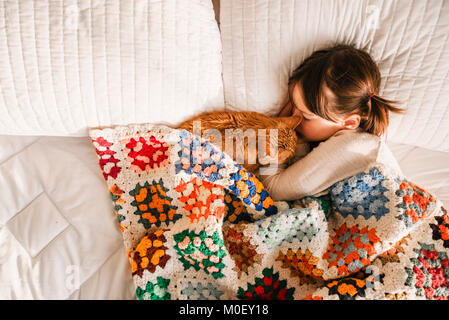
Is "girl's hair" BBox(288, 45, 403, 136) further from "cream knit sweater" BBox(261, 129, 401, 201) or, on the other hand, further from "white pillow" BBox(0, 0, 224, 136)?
"white pillow" BBox(0, 0, 224, 136)

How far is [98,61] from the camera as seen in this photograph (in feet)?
2.61

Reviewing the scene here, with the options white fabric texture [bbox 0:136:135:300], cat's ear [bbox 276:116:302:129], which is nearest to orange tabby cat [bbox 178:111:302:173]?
cat's ear [bbox 276:116:302:129]

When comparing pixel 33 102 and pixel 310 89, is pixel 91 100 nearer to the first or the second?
pixel 33 102

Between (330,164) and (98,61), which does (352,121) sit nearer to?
(330,164)

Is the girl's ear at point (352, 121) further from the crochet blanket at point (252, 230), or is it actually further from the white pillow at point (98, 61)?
the white pillow at point (98, 61)

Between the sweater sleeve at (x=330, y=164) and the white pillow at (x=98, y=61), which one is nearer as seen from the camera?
the white pillow at (x=98, y=61)

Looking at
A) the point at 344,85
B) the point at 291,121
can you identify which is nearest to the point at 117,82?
the point at 291,121

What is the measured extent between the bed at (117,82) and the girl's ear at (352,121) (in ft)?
0.40

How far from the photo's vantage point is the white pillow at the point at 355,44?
0.84 m

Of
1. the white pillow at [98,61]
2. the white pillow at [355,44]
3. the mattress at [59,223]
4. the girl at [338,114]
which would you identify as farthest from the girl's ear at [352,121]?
the white pillow at [98,61]

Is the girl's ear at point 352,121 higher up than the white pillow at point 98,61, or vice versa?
the white pillow at point 98,61

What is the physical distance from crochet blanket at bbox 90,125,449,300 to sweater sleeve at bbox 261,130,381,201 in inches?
1.2

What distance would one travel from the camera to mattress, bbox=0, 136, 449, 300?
2.71ft
